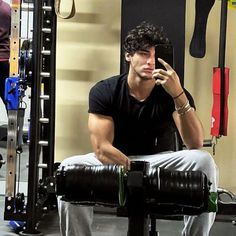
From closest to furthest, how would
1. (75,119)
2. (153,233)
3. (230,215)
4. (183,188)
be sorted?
(183,188)
(153,233)
(230,215)
(75,119)

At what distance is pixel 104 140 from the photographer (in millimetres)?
2311

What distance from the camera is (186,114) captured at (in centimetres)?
214

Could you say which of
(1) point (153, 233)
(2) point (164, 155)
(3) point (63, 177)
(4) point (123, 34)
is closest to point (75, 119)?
(4) point (123, 34)

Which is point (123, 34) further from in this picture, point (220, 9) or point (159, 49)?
point (159, 49)

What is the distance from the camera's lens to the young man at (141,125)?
212 cm

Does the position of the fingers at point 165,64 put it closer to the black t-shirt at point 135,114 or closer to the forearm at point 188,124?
the forearm at point 188,124

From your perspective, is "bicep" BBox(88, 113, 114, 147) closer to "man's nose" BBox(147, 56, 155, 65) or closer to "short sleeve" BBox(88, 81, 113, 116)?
"short sleeve" BBox(88, 81, 113, 116)

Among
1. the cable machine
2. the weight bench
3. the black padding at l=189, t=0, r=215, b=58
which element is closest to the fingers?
the weight bench

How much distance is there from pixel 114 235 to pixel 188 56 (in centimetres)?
119

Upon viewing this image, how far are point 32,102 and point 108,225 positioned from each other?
34.0 inches

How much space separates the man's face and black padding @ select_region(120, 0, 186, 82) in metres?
0.69

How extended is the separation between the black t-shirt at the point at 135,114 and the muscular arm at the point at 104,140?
4 centimetres

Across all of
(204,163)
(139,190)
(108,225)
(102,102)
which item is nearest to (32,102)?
(102,102)

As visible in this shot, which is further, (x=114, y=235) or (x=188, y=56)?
(x=188, y=56)
